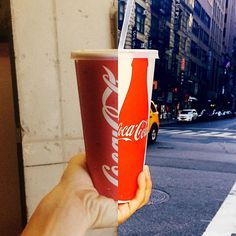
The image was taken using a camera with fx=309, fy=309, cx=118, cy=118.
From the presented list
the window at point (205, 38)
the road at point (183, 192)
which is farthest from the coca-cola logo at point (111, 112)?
the window at point (205, 38)

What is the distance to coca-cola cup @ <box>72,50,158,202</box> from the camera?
102 cm

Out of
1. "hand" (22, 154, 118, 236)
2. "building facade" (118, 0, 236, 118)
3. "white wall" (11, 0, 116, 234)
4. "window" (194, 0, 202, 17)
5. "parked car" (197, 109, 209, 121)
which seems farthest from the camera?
"window" (194, 0, 202, 17)

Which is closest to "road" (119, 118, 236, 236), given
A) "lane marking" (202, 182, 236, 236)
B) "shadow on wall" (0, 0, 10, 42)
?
"lane marking" (202, 182, 236, 236)

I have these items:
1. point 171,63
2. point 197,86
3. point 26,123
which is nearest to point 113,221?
point 26,123

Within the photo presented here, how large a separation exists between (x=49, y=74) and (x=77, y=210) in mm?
1422

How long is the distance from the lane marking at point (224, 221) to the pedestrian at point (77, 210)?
3.26 metres

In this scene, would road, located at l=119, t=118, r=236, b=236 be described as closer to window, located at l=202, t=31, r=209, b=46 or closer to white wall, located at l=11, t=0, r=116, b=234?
white wall, located at l=11, t=0, r=116, b=234

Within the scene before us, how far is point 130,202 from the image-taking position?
117 cm

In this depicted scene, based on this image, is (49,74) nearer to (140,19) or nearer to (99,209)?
(99,209)

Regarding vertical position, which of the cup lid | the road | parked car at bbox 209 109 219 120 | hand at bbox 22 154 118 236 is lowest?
parked car at bbox 209 109 219 120

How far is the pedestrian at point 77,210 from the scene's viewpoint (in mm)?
1105

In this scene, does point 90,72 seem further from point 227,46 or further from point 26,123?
point 227,46

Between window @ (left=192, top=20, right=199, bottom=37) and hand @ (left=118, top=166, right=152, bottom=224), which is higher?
window @ (left=192, top=20, right=199, bottom=37)

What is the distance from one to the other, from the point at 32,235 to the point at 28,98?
53.1 inches
